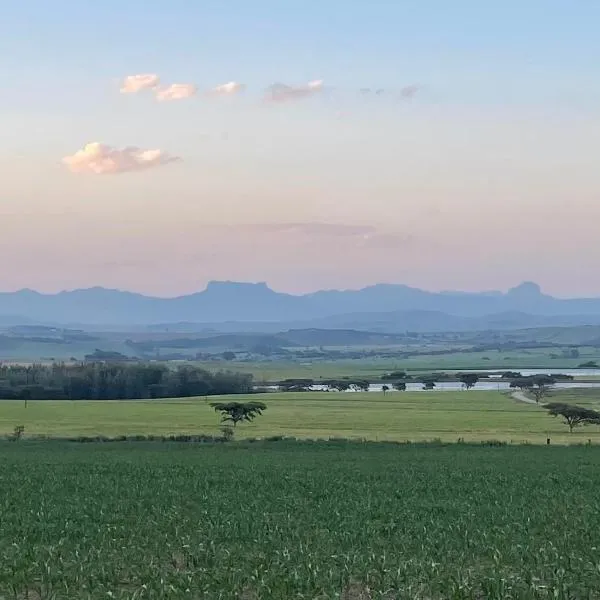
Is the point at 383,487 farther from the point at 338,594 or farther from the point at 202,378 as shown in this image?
the point at 202,378

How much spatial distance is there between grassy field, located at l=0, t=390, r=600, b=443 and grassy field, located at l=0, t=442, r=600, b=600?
968 inches

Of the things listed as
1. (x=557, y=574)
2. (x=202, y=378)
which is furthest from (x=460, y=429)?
(x=202, y=378)

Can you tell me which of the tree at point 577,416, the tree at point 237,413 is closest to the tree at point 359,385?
the tree at point 237,413

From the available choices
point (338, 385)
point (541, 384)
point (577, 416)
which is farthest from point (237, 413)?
point (541, 384)

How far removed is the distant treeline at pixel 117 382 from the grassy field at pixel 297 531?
81669 millimetres

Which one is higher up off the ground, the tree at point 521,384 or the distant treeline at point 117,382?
the distant treeline at point 117,382

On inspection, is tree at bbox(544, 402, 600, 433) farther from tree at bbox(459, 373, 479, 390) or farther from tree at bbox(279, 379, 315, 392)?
tree at bbox(459, 373, 479, 390)

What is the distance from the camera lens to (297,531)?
55.0ft

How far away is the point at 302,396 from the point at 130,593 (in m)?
91.6

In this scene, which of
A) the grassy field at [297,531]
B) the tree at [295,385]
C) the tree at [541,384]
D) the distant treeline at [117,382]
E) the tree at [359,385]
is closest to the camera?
the grassy field at [297,531]

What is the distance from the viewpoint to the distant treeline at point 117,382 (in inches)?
4432

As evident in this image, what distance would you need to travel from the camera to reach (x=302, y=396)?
103 metres

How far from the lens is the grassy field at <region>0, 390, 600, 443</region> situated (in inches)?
2306

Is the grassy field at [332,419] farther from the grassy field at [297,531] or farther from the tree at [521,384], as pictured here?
the grassy field at [297,531]
